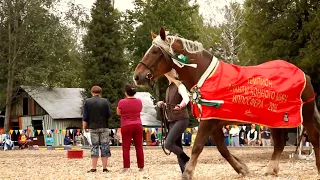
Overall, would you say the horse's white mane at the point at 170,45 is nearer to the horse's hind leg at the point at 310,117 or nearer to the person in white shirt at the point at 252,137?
the horse's hind leg at the point at 310,117

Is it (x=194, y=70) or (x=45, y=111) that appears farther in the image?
(x=45, y=111)

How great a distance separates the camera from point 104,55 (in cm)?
4634

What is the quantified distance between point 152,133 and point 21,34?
46.3 ft

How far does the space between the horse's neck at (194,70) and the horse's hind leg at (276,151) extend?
219 cm

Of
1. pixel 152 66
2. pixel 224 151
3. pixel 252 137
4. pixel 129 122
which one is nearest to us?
pixel 152 66

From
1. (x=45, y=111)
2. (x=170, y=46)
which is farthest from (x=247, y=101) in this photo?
(x=45, y=111)

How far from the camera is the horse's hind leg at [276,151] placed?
32.1ft

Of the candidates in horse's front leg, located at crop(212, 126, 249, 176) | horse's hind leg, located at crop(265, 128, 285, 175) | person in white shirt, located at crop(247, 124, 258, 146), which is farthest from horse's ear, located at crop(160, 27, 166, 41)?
person in white shirt, located at crop(247, 124, 258, 146)

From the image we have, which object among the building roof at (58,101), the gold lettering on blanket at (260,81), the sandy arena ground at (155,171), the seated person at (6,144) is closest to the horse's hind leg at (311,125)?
the sandy arena ground at (155,171)

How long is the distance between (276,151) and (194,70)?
98.9 inches

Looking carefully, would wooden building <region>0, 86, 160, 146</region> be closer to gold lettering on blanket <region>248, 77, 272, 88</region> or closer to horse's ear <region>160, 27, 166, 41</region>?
gold lettering on blanket <region>248, 77, 272, 88</region>

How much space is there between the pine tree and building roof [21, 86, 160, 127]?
337 cm

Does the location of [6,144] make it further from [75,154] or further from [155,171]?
[155,171]

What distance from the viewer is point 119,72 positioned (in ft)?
154
